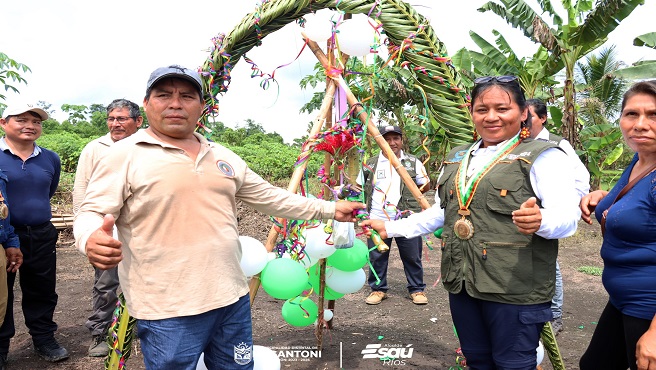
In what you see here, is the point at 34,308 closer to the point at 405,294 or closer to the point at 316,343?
the point at 316,343

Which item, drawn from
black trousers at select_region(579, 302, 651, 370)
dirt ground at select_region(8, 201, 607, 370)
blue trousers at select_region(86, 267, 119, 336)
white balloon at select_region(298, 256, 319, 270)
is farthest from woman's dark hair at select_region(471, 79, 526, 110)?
blue trousers at select_region(86, 267, 119, 336)

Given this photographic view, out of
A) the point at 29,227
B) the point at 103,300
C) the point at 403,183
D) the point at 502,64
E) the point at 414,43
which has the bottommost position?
the point at 103,300

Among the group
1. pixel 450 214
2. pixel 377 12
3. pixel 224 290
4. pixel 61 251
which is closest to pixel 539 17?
pixel 377 12

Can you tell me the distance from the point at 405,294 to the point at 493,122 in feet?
12.6

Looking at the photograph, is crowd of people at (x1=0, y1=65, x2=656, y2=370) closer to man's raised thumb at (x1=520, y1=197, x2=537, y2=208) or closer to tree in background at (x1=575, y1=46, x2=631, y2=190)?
man's raised thumb at (x1=520, y1=197, x2=537, y2=208)

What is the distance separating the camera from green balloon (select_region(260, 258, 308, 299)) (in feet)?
9.26

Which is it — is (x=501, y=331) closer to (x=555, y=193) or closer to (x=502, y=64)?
(x=555, y=193)

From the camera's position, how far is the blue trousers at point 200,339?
183cm

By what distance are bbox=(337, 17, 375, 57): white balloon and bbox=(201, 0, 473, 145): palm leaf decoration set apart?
0.09m

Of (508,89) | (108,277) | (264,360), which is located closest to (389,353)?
(264,360)

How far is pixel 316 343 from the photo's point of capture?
3883 mm

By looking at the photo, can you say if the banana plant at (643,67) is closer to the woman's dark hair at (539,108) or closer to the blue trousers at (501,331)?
the woman's dark hair at (539,108)

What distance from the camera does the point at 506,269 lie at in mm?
2043

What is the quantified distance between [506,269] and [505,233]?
16 cm
